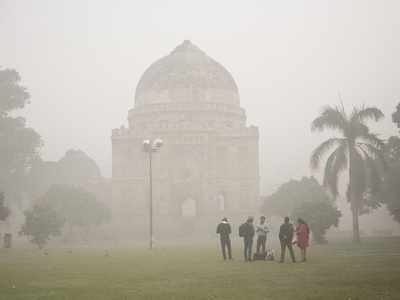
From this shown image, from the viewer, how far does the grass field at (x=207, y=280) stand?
12719mm

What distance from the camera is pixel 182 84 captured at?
72000mm

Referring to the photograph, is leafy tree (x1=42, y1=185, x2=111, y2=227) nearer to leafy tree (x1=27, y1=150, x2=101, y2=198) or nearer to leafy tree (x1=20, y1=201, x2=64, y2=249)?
leafy tree (x1=27, y1=150, x2=101, y2=198)

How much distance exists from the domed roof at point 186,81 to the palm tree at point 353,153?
3721 centimetres

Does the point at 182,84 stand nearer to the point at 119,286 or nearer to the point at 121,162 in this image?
the point at 121,162

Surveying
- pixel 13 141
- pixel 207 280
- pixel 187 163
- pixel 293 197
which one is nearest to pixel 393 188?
pixel 293 197

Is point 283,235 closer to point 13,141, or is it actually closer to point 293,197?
point 293,197

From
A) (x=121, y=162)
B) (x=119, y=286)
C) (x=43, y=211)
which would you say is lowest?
(x=119, y=286)

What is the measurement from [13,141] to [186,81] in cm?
2424

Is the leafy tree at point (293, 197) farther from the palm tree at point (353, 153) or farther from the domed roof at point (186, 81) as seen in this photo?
the domed roof at point (186, 81)

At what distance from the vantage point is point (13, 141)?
54.7 m

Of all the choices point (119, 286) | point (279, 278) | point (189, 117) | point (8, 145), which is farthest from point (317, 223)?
point (189, 117)

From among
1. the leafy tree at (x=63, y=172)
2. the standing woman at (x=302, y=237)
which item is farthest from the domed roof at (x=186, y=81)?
the standing woman at (x=302, y=237)

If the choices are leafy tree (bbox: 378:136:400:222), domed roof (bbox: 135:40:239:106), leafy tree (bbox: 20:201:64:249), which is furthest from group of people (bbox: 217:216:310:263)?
domed roof (bbox: 135:40:239:106)

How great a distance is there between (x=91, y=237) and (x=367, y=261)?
1438 inches
